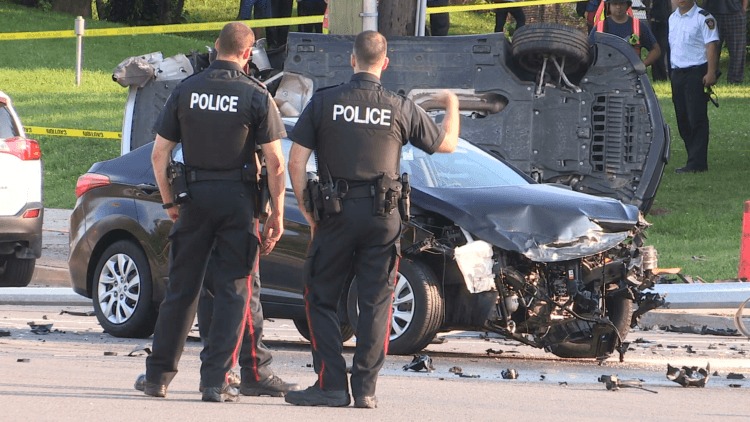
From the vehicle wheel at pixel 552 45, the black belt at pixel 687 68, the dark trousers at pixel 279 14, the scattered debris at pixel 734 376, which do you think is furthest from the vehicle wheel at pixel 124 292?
the dark trousers at pixel 279 14

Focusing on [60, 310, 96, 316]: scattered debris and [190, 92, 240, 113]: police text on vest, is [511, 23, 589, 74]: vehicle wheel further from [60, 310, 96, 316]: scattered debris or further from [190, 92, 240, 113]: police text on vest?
[190, 92, 240, 113]: police text on vest

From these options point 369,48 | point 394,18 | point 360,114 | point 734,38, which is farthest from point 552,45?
point 734,38

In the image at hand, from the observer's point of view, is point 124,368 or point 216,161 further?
point 124,368

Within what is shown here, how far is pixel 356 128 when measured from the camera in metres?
6.79

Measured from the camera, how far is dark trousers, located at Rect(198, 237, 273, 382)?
273 inches

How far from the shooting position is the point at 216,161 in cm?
680

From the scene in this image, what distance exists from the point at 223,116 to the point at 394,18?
7.35 meters

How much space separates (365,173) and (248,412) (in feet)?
3.81

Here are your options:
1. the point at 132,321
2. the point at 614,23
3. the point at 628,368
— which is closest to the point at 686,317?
the point at 628,368

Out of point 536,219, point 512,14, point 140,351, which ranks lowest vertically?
point 140,351

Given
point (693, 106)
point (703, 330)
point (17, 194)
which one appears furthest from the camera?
point (693, 106)

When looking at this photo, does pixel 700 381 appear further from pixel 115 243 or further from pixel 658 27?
pixel 658 27

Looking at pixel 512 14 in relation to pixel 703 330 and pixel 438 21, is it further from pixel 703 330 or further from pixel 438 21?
pixel 703 330

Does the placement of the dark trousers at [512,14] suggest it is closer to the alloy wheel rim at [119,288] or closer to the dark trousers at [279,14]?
the dark trousers at [279,14]
